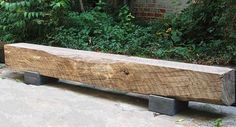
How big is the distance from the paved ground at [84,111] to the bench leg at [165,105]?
0.06 metres

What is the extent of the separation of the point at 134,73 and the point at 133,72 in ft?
0.05

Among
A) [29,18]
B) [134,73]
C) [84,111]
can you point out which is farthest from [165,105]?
[29,18]

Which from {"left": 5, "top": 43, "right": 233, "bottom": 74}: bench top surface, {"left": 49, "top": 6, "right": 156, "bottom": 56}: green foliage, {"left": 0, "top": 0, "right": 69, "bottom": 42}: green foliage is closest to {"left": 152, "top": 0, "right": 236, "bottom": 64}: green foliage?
{"left": 49, "top": 6, "right": 156, "bottom": 56}: green foliage

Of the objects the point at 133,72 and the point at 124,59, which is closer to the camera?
the point at 133,72

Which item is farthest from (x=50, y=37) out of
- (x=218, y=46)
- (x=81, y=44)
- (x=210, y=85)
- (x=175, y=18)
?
(x=210, y=85)

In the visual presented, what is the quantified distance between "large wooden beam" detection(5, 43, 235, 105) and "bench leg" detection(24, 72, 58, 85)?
0.07 metres

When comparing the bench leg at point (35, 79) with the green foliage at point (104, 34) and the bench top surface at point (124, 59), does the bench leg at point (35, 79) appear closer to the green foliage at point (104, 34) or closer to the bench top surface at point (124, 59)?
the bench top surface at point (124, 59)

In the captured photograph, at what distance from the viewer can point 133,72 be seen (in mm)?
4340

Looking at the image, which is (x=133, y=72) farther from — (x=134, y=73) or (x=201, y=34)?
(x=201, y=34)

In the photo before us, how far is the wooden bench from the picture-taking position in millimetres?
3855

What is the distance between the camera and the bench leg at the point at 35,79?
17.7ft

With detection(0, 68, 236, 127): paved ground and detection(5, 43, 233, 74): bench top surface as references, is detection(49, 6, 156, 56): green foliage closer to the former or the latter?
detection(5, 43, 233, 74): bench top surface

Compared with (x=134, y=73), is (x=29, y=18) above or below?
above

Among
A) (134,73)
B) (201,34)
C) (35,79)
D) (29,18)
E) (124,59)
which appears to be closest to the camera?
(134,73)
